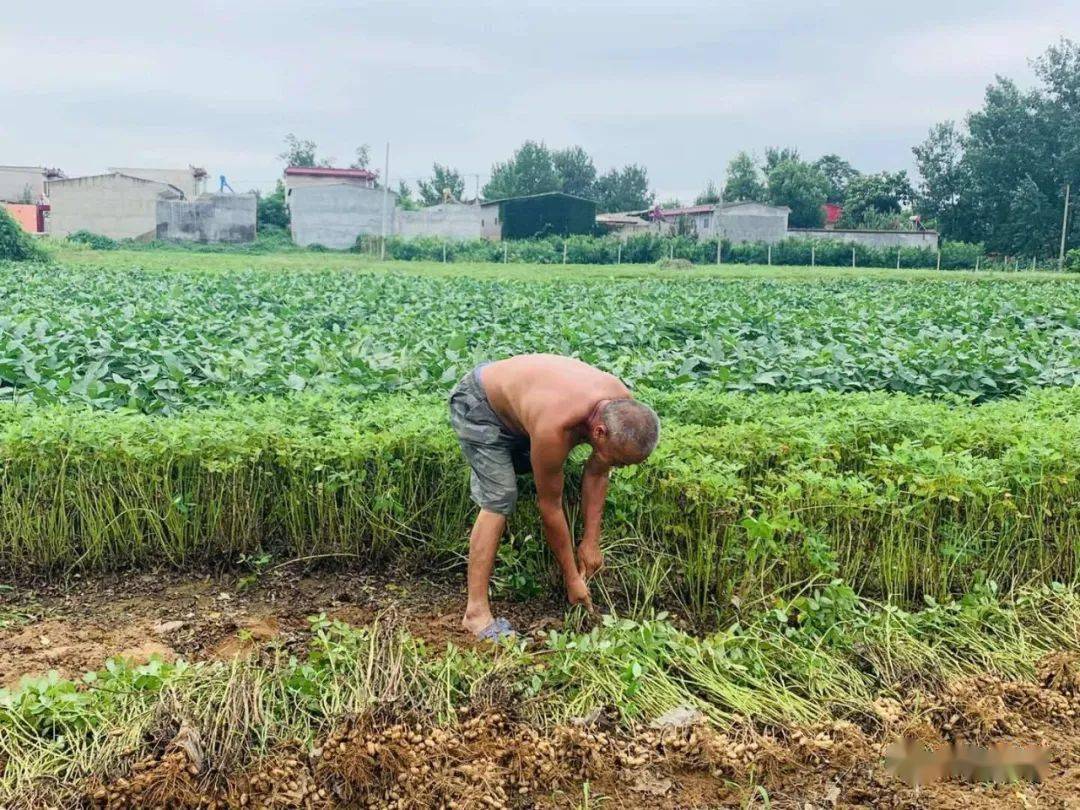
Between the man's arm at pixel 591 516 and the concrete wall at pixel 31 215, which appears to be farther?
the concrete wall at pixel 31 215

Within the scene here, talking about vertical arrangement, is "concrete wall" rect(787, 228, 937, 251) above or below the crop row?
above

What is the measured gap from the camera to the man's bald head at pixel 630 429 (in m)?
3.53

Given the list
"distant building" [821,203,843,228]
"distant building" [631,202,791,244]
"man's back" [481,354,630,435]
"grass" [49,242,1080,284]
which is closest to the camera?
"man's back" [481,354,630,435]

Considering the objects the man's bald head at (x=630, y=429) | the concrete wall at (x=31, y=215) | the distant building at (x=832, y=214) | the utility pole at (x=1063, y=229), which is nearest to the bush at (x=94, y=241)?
the concrete wall at (x=31, y=215)

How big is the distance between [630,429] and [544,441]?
368 mm

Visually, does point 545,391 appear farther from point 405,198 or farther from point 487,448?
point 405,198

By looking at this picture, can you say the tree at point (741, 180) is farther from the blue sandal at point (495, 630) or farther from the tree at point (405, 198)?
the blue sandal at point (495, 630)

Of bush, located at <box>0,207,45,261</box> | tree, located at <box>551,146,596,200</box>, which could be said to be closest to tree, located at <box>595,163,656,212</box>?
tree, located at <box>551,146,596,200</box>

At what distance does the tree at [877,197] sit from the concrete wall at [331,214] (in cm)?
3091

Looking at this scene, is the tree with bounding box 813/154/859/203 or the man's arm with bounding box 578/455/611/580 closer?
the man's arm with bounding box 578/455/611/580

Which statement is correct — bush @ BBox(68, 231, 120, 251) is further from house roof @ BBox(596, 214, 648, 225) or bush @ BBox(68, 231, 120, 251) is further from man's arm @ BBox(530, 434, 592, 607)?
man's arm @ BBox(530, 434, 592, 607)

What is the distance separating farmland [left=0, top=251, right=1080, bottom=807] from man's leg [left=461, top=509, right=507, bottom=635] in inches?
5.4

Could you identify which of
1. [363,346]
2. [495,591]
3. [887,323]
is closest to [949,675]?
[495,591]

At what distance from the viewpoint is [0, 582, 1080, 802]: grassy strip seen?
296cm
